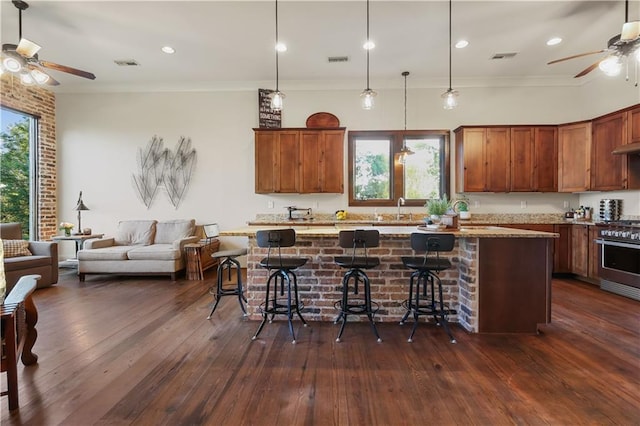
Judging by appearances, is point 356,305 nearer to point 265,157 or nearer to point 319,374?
point 319,374

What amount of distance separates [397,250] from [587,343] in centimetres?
175

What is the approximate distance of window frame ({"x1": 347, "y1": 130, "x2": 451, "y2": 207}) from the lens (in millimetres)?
5379

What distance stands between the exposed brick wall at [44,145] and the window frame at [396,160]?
571 cm

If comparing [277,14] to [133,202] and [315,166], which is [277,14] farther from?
[133,202]

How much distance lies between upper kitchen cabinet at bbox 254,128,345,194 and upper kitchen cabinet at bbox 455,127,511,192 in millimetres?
2167

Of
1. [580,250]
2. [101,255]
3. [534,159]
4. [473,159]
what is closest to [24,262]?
[101,255]

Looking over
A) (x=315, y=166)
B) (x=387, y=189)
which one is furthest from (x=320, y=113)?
(x=387, y=189)

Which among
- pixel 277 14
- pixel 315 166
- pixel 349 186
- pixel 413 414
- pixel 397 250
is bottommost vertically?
pixel 413 414

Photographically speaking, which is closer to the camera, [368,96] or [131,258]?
[368,96]

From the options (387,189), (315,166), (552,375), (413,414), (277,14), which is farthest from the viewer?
(387,189)

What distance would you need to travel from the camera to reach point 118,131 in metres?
5.59

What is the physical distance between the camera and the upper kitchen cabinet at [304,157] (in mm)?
5148

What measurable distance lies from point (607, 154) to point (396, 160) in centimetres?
308

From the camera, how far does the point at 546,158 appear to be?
4910 mm
